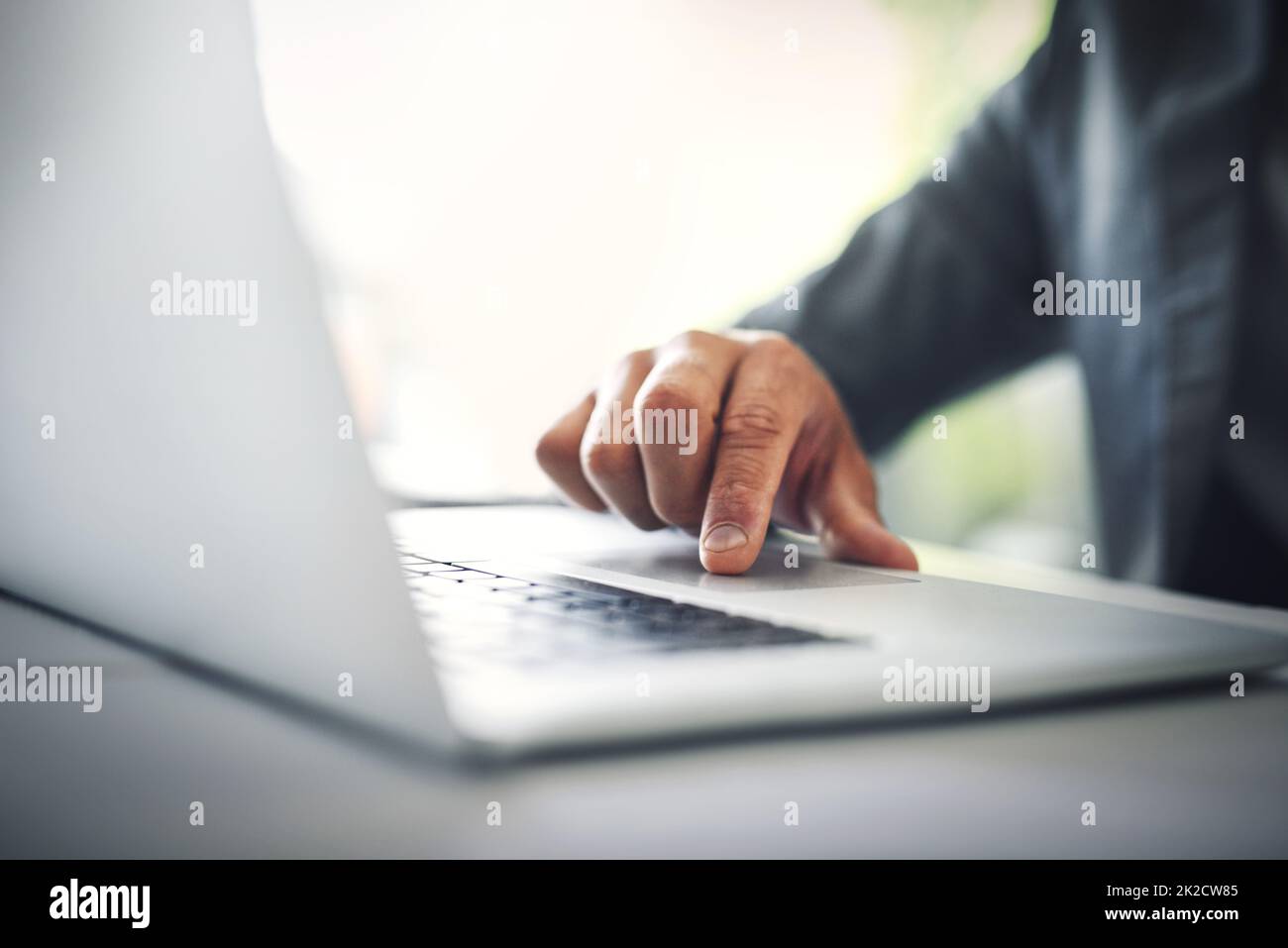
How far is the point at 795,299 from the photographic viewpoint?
921 mm

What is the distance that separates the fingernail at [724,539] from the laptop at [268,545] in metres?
0.02

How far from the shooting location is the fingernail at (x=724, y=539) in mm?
396

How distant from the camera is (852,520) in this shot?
1.68 feet

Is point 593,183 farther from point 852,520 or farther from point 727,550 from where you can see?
point 727,550

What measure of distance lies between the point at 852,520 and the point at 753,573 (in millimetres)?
126

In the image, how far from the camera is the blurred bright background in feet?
6.13

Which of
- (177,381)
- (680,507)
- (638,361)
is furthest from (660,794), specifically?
(638,361)

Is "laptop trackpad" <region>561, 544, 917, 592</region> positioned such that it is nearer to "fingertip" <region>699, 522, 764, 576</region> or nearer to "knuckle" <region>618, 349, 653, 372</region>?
"fingertip" <region>699, 522, 764, 576</region>

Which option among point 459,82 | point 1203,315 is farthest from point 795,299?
point 459,82

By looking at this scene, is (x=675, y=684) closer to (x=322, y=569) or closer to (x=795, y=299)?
(x=322, y=569)

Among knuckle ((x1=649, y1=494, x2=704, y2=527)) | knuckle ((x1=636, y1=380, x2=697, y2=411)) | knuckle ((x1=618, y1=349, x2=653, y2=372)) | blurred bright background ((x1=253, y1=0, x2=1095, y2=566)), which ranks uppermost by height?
blurred bright background ((x1=253, y1=0, x2=1095, y2=566))
